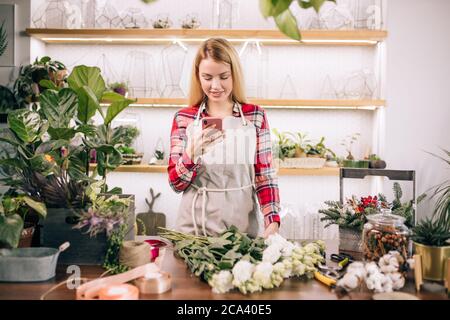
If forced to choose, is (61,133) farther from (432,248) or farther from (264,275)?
(432,248)

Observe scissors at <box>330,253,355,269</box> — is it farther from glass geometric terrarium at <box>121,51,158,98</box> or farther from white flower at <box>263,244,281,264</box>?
glass geometric terrarium at <box>121,51,158,98</box>

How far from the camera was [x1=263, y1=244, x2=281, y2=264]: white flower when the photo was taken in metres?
1.20

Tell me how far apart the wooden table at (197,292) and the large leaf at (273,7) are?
0.74 metres


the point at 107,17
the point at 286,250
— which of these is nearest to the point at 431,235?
the point at 286,250

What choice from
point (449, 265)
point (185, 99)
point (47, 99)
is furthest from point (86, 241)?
point (185, 99)

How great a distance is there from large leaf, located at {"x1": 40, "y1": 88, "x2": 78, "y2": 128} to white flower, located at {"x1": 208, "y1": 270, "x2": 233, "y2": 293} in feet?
2.23

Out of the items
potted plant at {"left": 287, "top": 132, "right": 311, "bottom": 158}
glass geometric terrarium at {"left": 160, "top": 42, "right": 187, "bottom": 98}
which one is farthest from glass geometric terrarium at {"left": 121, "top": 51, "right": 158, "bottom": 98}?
potted plant at {"left": 287, "top": 132, "right": 311, "bottom": 158}

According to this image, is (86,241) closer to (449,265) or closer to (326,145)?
(449,265)

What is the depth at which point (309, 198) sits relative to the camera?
3.59 metres

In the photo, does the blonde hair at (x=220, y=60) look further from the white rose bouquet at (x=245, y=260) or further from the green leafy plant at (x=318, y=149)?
the green leafy plant at (x=318, y=149)

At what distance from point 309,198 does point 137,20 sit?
6.22 ft

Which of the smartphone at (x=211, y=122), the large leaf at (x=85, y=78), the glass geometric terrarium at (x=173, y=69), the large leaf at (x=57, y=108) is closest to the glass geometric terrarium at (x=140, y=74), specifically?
the glass geometric terrarium at (x=173, y=69)

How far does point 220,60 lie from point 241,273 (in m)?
1.06

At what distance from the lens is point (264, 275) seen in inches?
44.3
